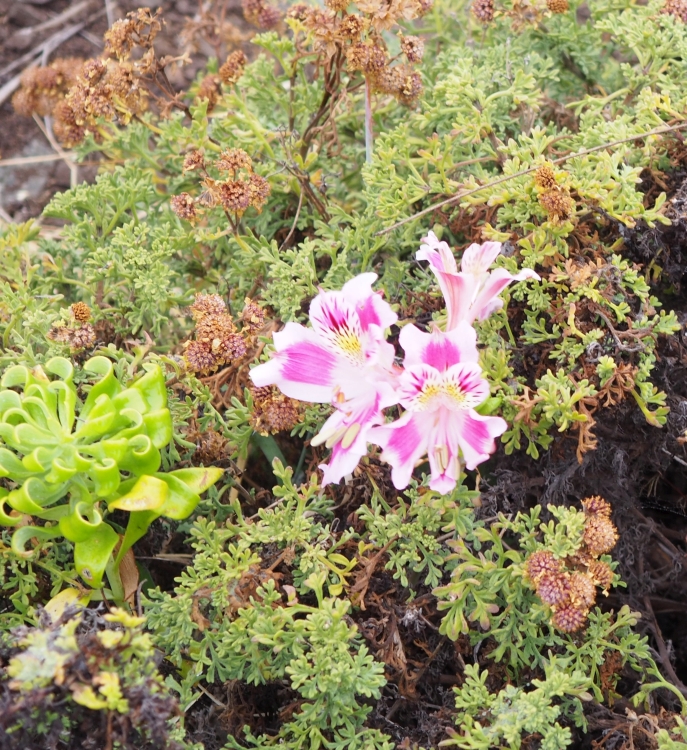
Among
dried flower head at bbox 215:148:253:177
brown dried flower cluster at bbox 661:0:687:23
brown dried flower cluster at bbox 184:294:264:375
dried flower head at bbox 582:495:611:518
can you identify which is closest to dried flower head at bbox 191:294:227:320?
brown dried flower cluster at bbox 184:294:264:375

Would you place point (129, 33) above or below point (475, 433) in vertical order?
above

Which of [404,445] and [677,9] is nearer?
[404,445]

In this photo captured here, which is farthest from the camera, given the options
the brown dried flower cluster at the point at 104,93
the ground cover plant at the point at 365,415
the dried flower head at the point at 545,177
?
the brown dried flower cluster at the point at 104,93

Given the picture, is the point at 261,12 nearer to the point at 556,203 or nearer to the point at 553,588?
the point at 556,203

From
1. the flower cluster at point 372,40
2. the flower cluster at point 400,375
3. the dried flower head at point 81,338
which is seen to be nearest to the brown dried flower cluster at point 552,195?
the flower cluster at point 400,375

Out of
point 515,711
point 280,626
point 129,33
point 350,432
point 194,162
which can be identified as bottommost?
point 515,711

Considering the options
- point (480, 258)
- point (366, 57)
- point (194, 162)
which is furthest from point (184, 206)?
point (480, 258)

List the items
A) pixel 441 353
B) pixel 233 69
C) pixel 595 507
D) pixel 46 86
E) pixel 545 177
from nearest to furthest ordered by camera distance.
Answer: pixel 441 353
pixel 595 507
pixel 545 177
pixel 233 69
pixel 46 86

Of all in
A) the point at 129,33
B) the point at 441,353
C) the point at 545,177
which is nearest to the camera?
the point at 441,353

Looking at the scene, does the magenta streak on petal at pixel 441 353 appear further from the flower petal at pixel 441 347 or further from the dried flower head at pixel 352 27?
the dried flower head at pixel 352 27
